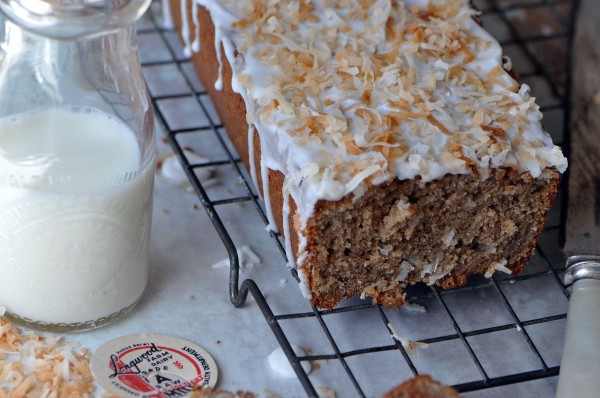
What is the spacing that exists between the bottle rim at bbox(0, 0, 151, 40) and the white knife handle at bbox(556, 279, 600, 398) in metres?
0.88

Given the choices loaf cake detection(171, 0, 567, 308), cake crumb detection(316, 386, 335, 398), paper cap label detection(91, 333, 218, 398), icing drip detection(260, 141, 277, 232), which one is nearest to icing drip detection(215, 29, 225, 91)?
loaf cake detection(171, 0, 567, 308)

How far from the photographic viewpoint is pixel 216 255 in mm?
1875

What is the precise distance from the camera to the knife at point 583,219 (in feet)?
4.92

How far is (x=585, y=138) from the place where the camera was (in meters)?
2.02

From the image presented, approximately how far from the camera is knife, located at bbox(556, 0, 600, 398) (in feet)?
4.92

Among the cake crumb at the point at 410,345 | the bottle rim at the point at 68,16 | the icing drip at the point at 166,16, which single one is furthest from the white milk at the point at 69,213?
the icing drip at the point at 166,16

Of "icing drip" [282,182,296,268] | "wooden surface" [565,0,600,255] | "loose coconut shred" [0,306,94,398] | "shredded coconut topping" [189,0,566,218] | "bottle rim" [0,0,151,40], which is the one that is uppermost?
"bottle rim" [0,0,151,40]

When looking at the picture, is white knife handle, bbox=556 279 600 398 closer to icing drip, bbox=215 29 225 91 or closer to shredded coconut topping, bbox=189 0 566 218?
shredded coconut topping, bbox=189 0 566 218

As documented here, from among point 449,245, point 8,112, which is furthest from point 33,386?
point 449,245

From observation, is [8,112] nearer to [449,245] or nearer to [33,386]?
[33,386]

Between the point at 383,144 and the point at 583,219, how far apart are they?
1.71 feet

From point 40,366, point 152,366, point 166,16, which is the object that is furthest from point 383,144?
point 166,16

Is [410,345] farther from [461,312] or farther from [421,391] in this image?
[421,391]

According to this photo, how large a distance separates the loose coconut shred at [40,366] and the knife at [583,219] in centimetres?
78
